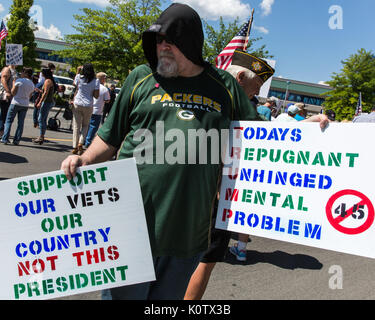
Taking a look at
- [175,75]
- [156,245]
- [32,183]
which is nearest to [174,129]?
[175,75]

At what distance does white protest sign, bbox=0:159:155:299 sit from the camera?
167 cm

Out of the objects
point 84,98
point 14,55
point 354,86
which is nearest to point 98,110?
point 84,98

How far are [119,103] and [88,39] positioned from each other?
29662 millimetres

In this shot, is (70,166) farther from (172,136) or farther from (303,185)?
(303,185)

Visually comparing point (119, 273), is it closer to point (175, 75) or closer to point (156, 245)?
point (156, 245)

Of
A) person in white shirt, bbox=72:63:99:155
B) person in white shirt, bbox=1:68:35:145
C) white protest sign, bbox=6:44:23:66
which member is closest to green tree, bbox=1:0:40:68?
white protest sign, bbox=6:44:23:66

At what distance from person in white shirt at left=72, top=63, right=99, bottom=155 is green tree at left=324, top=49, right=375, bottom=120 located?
96.3 ft

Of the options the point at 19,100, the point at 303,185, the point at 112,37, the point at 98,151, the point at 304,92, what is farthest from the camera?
the point at 304,92

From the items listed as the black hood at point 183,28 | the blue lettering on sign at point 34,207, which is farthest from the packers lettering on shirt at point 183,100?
the blue lettering on sign at point 34,207

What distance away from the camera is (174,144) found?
5.47 ft

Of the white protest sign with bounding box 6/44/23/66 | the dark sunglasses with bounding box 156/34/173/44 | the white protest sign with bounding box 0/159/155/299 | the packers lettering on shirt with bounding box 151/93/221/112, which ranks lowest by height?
the white protest sign with bounding box 0/159/155/299

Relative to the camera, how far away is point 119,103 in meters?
1.77

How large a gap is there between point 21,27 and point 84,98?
29182mm

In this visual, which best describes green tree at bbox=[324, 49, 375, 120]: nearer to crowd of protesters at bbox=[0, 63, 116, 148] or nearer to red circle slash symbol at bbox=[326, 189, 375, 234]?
crowd of protesters at bbox=[0, 63, 116, 148]
